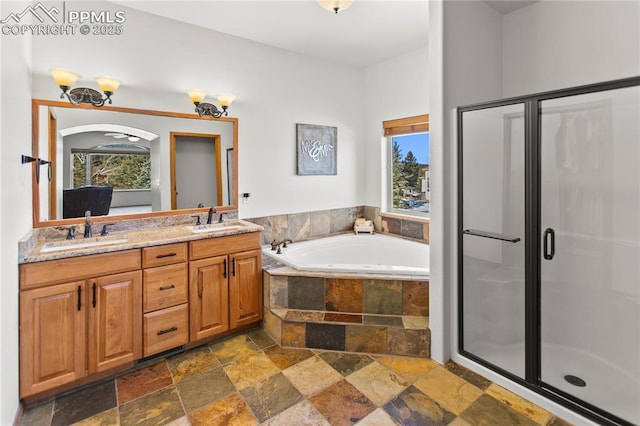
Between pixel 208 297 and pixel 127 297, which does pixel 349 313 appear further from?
pixel 127 297

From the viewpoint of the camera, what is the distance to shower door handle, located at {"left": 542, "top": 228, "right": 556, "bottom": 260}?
2016 mm

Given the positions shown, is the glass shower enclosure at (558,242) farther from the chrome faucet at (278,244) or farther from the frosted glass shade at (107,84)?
the frosted glass shade at (107,84)

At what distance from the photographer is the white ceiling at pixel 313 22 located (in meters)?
2.77

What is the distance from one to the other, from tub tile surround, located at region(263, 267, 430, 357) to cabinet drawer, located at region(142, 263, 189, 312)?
2.30 feet

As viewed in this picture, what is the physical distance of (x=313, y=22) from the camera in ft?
10.1

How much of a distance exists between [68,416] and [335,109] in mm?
3792

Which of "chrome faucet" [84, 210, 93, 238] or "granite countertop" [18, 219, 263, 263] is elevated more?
"chrome faucet" [84, 210, 93, 238]

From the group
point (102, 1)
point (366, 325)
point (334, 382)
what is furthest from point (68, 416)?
point (102, 1)

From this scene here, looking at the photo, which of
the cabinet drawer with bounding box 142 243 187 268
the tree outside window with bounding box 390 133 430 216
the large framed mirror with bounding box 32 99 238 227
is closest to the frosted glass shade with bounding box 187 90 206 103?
the large framed mirror with bounding box 32 99 238 227

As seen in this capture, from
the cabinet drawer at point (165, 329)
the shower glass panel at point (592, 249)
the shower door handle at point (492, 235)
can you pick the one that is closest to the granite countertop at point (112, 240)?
the cabinet drawer at point (165, 329)

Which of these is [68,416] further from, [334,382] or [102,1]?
[102,1]

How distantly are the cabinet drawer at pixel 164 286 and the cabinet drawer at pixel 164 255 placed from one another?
4 cm

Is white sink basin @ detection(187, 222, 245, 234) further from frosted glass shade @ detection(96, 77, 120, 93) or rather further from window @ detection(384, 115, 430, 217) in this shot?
window @ detection(384, 115, 430, 217)

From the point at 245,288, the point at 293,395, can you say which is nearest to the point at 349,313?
the point at 293,395
